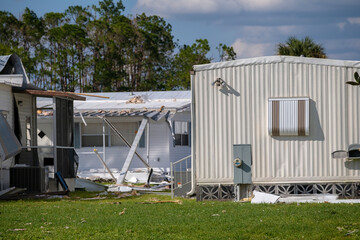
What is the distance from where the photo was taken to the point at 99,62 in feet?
167

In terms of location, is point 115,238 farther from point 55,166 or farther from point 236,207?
point 55,166

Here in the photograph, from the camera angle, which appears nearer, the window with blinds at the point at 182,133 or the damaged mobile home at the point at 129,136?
the damaged mobile home at the point at 129,136

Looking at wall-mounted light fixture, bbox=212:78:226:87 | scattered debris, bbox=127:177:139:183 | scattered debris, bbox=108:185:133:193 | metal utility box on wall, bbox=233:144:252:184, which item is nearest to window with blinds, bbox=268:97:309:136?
metal utility box on wall, bbox=233:144:252:184

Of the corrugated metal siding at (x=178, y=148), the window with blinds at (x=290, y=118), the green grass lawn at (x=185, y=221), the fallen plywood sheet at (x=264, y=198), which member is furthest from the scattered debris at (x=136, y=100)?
the fallen plywood sheet at (x=264, y=198)

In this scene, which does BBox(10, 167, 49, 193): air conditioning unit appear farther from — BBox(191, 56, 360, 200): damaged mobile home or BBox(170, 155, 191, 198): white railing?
BBox(191, 56, 360, 200): damaged mobile home

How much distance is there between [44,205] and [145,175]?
1074 cm

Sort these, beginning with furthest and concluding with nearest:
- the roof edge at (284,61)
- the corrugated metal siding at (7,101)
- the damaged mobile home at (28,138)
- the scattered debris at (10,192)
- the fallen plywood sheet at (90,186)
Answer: the fallen plywood sheet at (90,186) → the corrugated metal siding at (7,101) → the damaged mobile home at (28,138) → the scattered debris at (10,192) → the roof edge at (284,61)

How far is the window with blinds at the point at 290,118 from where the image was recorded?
15.8 m

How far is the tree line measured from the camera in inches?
2018

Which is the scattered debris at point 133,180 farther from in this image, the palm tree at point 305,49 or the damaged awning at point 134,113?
the palm tree at point 305,49

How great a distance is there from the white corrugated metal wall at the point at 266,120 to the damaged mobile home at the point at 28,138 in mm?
5503

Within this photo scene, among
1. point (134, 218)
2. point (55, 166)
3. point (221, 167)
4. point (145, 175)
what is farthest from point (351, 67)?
point (145, 175)

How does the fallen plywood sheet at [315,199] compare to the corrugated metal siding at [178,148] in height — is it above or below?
below

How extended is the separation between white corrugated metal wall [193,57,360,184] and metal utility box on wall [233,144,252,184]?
18cm
